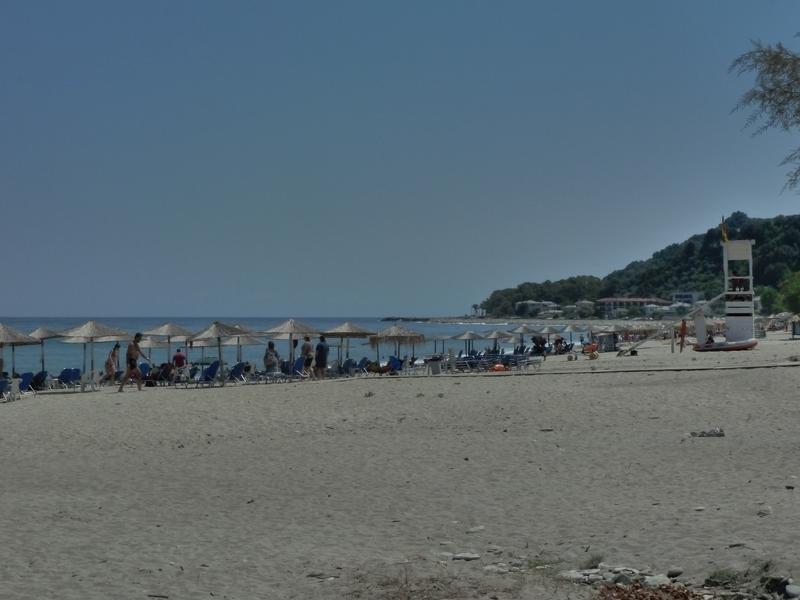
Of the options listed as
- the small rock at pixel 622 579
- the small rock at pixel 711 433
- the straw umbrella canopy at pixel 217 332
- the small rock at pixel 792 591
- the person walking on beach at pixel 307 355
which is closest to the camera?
the small rock at pixel 792 591

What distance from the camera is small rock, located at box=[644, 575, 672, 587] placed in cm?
533

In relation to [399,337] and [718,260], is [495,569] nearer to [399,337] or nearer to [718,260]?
[399,337]

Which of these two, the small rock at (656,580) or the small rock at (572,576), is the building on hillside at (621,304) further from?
the small rock at (656,580)

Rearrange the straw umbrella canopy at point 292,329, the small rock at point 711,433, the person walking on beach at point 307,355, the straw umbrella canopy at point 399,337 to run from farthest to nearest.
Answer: the straw umbrella canopy at point 399,337
the straw umbrella canopy at point 292,329
the person walking on beach at point 307,355
the small rock at point 711,433

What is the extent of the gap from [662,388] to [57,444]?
1018cm

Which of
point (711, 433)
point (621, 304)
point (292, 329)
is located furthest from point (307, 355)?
point (621, 304)

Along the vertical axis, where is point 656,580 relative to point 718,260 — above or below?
below

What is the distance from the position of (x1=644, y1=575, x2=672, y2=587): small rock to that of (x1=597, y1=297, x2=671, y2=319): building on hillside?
15736 centimetres

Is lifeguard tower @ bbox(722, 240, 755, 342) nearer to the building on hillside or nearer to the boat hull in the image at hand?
the boat hull

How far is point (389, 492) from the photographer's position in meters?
8.82

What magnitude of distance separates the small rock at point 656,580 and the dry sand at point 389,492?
0.21 meters

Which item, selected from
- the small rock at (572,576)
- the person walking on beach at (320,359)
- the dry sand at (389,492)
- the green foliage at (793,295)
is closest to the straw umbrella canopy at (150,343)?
the person walking on beach at (320,359)

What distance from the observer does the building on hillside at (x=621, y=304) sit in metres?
165

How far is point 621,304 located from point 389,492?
178 m
